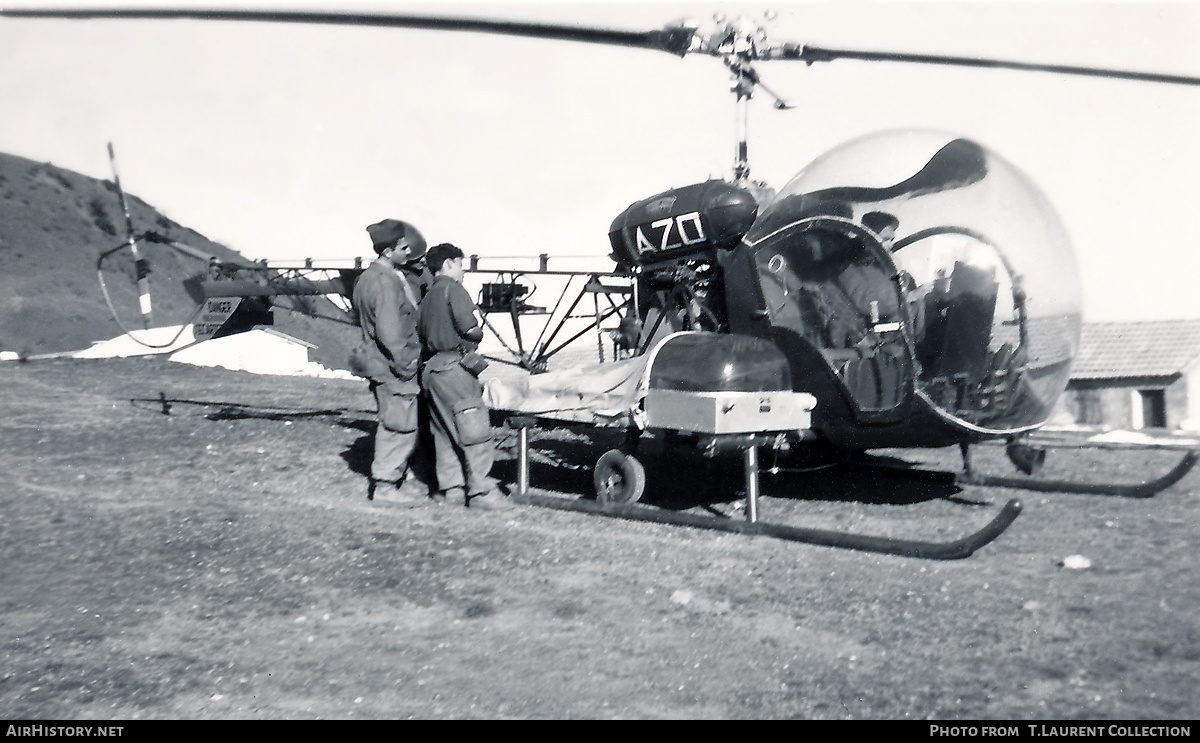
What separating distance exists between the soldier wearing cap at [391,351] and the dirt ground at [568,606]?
0.38 meters

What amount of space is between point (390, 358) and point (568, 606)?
9.61ft

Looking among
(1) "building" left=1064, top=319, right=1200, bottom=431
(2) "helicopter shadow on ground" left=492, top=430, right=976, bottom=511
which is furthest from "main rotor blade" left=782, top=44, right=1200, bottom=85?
(1) "building" left=1064, top=319, right=1200, bottom=431

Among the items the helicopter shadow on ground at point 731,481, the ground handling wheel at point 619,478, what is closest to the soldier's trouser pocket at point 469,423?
the ground handling wheel at point 619,478

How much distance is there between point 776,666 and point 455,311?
3.88 m

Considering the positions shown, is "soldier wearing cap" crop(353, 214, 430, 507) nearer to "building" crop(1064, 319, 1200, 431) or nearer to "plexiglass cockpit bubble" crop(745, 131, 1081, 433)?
"plexiglass cockpit bubble" crop(745, 131, 1081, 433)

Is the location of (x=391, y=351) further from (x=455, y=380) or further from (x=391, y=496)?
(x=391, y=496)

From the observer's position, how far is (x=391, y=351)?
263 inches

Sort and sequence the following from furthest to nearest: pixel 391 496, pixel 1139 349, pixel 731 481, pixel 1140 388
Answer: pixel 1139 349 → pixel 1140 388 → pixel 731 481 → pixel 391 496

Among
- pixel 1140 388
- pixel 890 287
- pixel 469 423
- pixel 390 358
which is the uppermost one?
pixel 1140 388

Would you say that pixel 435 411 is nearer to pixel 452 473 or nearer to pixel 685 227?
pixel 452 473

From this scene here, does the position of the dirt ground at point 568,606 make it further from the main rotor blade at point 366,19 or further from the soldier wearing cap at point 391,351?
the main rotor blade at point 366,19

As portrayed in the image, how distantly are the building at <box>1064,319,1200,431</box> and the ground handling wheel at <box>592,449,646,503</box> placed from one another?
32238 mm

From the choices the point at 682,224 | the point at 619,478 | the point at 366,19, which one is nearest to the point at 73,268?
the point at 682,224

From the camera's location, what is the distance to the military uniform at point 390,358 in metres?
6.68
